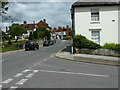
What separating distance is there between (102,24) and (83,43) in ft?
11.8

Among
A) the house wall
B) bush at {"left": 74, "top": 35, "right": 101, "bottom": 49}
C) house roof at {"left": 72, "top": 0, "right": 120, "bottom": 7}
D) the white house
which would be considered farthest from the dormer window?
bush at {"left": 74, "top": 35, "right": 101, "bottom": 49}

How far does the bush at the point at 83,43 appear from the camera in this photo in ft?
75.9

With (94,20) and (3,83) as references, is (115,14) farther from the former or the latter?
(3,83)

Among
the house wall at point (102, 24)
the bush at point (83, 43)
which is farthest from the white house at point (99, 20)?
the bush at point (83, 43)

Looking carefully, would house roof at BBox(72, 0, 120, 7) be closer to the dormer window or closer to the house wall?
the house wall

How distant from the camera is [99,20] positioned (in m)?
24.7

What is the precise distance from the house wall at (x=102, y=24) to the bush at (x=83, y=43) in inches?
49.2

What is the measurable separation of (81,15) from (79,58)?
350 inches

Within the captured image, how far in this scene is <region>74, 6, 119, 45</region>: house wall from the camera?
24438 millimetres

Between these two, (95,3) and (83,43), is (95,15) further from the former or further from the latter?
(83,43)

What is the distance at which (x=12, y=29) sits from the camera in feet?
255

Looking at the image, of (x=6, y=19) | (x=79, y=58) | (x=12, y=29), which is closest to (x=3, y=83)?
(x=79, y=58)

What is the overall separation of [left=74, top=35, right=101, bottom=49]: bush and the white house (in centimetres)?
122

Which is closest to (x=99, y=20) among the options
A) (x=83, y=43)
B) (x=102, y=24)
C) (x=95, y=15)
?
(x=102, y=24)
